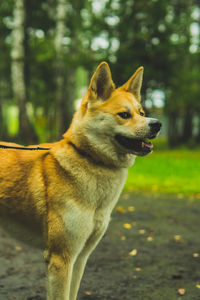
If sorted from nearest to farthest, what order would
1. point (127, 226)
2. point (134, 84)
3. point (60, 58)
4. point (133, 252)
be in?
1. point (134, 84)
2. point (133, 252)
3. point (127, 226)
4. point (60, 58)

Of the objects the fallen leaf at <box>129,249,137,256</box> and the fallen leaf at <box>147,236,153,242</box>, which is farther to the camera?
the fallen leaf at <box>147,236,153,242</box>

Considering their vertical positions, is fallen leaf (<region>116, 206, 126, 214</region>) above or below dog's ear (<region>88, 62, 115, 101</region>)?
below

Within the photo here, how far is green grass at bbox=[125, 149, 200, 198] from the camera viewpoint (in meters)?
9.91

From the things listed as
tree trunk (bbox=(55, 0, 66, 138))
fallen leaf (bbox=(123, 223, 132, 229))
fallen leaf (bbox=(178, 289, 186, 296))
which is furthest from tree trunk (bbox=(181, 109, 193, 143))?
fallen leaf (bbox=(178, 289, 186, 296))

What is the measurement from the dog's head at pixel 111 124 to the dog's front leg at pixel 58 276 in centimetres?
89

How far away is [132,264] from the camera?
454 cm

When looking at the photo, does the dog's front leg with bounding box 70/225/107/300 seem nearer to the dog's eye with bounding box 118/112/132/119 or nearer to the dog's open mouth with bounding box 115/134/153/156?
the dog's open mouth with bounding box 115/134/153/156

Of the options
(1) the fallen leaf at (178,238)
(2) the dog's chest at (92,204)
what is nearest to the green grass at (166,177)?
(1) the fallen leaf at (178,238)

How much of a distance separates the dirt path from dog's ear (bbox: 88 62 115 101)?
211 cm

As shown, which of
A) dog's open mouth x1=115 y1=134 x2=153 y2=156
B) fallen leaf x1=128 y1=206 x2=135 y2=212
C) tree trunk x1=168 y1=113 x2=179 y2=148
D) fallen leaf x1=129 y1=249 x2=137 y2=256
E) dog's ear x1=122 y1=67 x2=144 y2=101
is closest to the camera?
dog's open mouth x1=115 y1=134 x2=153 y2=156

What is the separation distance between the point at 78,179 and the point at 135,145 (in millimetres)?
533

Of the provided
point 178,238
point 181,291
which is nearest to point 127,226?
point 178,238

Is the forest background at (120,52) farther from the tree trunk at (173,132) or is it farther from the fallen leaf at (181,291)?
the fallen leaf at (181,291)

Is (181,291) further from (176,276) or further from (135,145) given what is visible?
(135,145)
